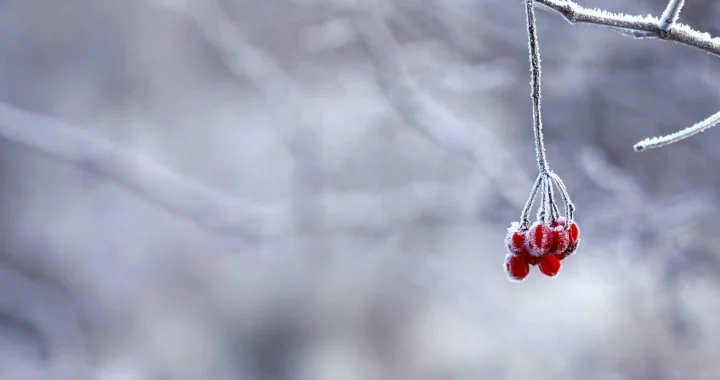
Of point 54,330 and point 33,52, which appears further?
point 33,52

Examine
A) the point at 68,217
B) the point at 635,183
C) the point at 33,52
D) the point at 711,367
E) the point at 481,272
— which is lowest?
the point at 711,367

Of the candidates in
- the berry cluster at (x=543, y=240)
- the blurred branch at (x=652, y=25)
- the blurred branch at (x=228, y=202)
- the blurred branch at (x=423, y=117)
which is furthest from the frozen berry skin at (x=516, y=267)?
the blurred branch at (x=228, y=202)

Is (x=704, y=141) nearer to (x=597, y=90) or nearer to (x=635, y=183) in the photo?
(x=635, y=183)

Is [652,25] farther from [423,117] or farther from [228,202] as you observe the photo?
[228,202]

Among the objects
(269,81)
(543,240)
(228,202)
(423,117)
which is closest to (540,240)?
(543,240)

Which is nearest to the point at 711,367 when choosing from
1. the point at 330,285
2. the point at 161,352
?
the point at 330,285

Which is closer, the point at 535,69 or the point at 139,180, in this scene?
the point at 535,69

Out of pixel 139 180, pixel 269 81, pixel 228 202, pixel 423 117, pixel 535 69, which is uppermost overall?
pixel 269 81
